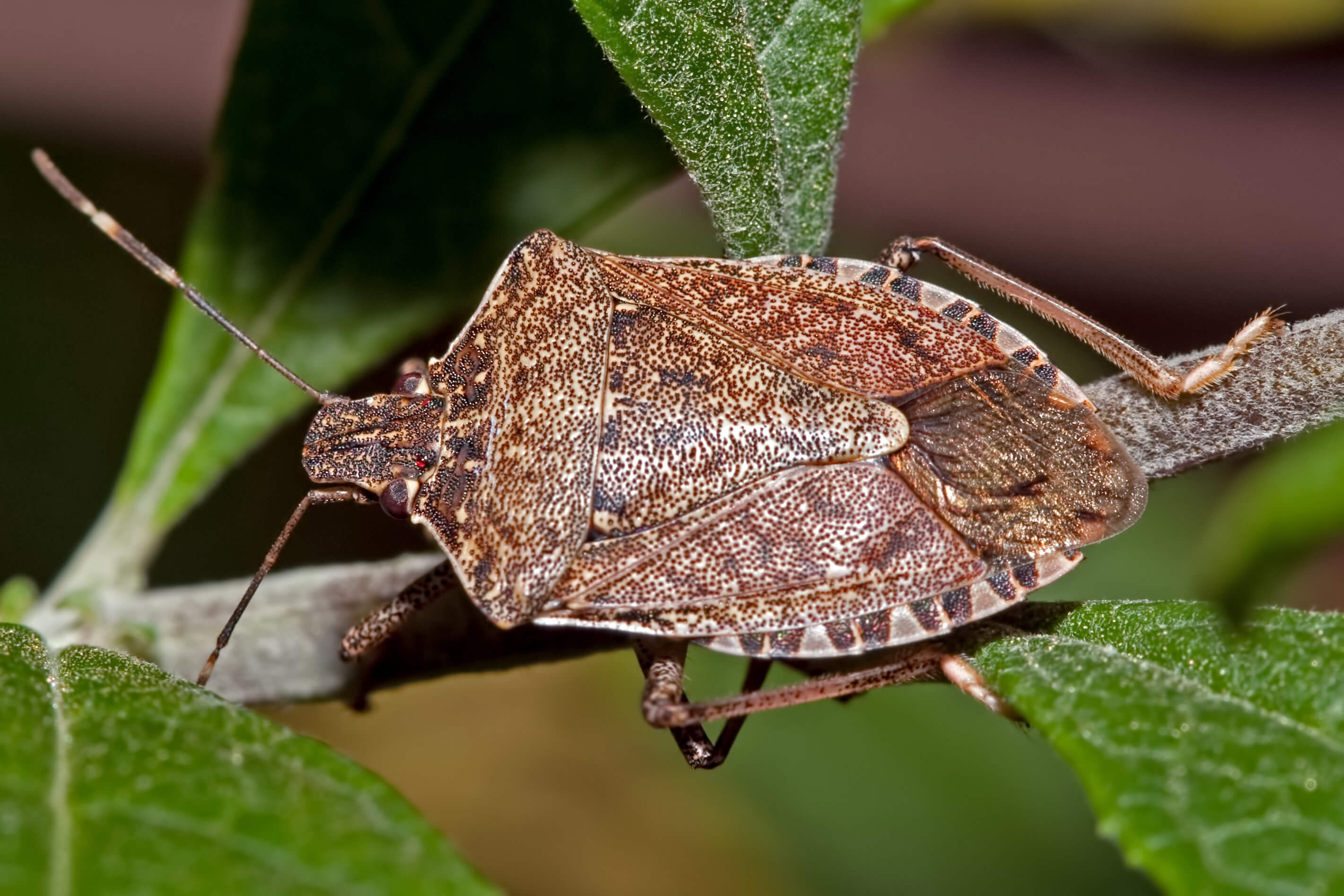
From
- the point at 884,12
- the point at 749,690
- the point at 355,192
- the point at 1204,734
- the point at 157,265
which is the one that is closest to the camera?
the point at 1204,734

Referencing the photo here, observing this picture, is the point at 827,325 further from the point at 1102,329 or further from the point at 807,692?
the point at 807,692

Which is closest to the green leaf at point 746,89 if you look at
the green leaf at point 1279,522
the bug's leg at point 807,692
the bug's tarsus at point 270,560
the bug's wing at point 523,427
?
the bug's wing at point 523,427

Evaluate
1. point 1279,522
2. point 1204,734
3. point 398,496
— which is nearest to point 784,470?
point 398,496

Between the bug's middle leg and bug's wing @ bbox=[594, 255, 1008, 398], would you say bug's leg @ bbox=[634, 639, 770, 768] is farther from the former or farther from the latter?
bug's wing @ bbox=[594, 255, 1008, 398]

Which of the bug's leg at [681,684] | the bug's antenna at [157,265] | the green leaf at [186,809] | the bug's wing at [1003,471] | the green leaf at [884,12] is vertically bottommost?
the bug's leg at [681,684]

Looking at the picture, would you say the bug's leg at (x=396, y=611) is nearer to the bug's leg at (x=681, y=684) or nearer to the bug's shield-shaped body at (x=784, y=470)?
the bug's shield-shaped body at (x=784, y=470)

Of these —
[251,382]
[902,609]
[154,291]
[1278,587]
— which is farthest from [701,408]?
[154,291]

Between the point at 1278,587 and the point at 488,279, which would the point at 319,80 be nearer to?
the point at 488,279
